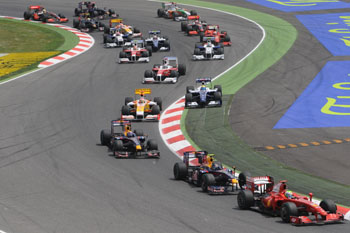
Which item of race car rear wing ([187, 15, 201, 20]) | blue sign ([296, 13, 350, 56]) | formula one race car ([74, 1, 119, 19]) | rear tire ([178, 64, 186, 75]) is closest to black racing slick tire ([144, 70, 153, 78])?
rear tire ([178, 64, 186, 75])

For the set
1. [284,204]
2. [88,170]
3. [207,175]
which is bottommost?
[88,170]

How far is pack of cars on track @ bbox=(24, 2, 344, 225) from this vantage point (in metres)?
19.6

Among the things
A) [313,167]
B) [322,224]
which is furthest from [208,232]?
[313,167]

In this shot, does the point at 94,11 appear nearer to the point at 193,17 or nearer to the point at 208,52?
the point at 193,17

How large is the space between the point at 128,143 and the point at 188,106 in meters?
A: 7.41

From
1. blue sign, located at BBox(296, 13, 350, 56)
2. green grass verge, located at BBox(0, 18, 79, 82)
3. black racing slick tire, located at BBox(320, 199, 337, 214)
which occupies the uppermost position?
blue sign, located at BBox(296, 13, 350, 56)

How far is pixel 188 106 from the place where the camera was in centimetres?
3438

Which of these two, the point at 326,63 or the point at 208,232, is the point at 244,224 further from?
the point at 326,63

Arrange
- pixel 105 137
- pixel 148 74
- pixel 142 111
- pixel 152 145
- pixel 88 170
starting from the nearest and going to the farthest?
pixel 88 170 < pixel 152 145 < pixel 105 137 < pixel 142 111 < pixel 148 74

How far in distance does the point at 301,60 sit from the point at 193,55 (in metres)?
6.71

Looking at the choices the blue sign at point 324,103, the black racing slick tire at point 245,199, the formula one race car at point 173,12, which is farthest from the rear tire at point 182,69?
the black racing slick tire at point 245,199

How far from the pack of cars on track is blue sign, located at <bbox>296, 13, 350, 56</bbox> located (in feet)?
23.2

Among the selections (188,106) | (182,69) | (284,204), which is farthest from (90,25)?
(284,204)

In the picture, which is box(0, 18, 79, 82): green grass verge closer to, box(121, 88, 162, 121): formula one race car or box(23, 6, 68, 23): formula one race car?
box(23, 6, 68, 23): formula one race car
